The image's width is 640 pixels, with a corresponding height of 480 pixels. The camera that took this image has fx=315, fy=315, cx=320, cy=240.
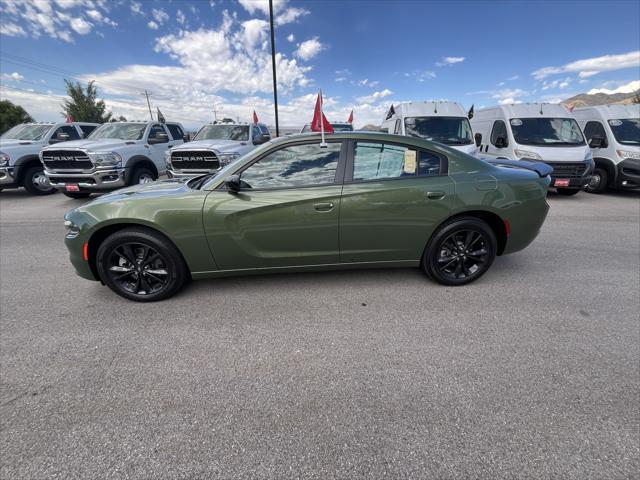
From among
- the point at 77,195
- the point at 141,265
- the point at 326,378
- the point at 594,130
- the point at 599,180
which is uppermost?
the point at 594,130

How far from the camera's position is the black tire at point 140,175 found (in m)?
8.00

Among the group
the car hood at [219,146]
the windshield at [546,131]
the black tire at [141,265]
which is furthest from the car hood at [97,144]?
the windshield at [546,131]

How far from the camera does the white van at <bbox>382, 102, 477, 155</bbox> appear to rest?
8406mm

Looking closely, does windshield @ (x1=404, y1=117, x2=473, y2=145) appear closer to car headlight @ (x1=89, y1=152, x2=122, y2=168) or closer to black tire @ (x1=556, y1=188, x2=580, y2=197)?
black tire @ (x1=556, y1=188, x2=580, y2=197)

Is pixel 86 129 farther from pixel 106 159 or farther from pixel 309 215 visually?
→ pixel 309 215

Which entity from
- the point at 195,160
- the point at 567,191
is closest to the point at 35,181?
the point at 195,160

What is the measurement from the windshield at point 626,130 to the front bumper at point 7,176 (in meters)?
16.2

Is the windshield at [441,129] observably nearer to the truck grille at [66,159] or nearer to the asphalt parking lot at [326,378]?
the asphalt parking lot at [326,378]

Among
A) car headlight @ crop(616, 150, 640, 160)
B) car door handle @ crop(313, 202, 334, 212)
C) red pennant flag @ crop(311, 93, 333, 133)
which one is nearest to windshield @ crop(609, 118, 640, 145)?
car headlight @ crop(616, 150, 640, 160)

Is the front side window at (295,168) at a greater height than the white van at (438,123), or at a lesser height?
lesser

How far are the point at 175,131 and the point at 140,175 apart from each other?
284 cm

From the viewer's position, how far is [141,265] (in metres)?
3.06

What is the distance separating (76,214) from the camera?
298 cm

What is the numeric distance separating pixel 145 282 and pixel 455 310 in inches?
119
